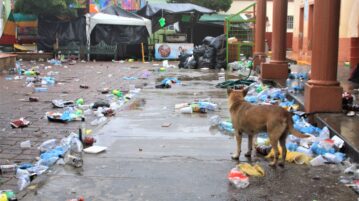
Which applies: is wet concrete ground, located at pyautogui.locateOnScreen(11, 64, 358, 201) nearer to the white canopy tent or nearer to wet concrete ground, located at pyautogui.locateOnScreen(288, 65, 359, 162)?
wet concrete ground, located at pyautogui.locateOnScreen(288, 65, 359, 162)

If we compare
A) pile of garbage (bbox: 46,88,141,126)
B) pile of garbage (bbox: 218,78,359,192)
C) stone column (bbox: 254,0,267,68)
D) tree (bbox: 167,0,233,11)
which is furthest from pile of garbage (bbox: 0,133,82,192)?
tree (bbox: 167,0,233,11)

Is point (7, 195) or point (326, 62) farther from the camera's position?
point (326, 62)

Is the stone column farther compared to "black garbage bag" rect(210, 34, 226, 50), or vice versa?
"black garbage bag" rect(210, 34, 226, 50)

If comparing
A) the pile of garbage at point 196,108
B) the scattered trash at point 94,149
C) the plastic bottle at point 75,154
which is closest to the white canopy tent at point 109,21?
the pile of garbage at point 196,108

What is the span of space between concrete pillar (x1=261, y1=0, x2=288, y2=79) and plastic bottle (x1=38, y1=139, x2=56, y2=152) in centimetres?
836

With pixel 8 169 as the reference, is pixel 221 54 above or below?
above

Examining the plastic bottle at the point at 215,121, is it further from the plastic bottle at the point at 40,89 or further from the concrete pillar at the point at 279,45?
the plastic bottle at the point at 40,89

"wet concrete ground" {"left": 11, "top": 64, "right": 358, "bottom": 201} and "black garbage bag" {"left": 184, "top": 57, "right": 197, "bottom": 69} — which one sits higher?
"black garbage bag" {"left": 184, "top": 57, "right": 197, "bottom": 69}

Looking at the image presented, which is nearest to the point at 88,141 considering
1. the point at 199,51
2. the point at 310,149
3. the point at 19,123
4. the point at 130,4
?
the point at 19,123

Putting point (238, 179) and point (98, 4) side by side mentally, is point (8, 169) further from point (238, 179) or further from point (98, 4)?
point (98, 4)

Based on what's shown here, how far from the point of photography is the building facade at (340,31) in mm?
13564

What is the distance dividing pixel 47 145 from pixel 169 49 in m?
22.0

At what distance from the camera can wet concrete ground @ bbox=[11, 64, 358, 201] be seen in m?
4.74

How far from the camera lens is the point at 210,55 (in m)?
20.8
